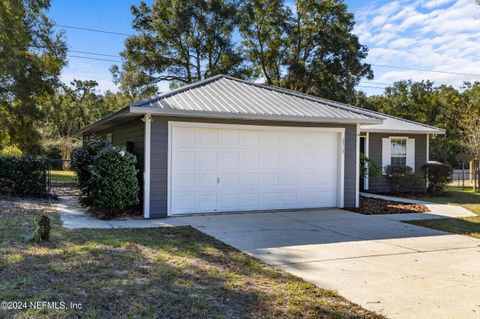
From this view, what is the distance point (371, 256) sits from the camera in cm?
615

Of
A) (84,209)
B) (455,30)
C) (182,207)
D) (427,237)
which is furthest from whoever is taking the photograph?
(455,30)

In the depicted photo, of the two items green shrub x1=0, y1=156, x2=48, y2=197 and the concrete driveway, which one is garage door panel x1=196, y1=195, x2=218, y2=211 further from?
green shrub x1=0, y1=156, x2=48, y2=197

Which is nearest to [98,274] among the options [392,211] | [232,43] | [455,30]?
[392,211]

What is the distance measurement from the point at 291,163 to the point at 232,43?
18081 millimetres

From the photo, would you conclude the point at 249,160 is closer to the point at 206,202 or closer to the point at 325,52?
the point at 206,202

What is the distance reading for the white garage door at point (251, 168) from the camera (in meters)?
9.67

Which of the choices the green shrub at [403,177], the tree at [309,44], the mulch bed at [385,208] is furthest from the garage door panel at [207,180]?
the tree at [309,44]

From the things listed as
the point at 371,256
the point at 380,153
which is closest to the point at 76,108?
the point at 380,153

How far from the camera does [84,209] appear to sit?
34.0 feet

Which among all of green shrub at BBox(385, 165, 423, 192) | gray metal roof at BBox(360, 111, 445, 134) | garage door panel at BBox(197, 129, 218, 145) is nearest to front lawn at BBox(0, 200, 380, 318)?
garage door panel at BBox(197, 129, 218, 145)

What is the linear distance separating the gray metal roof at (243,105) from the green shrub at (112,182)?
1219 mm

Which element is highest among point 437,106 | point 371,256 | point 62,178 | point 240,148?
point 437,106

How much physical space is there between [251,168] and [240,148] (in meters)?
0.60

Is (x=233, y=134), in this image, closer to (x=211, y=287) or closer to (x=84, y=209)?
(x=84, y=209)
